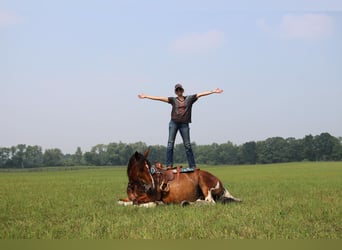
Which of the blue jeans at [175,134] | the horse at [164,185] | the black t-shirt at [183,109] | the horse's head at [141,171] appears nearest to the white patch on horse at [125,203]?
the horse at [164,185]

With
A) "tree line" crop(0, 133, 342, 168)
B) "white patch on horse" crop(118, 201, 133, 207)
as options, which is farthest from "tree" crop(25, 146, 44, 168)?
"white patch on horse" crop(118, 201, 133, 207)

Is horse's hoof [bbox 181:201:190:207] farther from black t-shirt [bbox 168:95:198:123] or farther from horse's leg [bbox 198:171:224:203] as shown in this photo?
black t-shirt [bbox 168:95:198:123]

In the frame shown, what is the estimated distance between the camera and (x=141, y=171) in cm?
1065

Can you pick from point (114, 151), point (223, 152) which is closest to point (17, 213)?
point (114, 151)

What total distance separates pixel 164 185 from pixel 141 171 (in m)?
0.76

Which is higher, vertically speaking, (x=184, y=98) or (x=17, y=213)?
(x=184, y=98)

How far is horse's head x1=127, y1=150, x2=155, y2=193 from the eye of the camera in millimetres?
10609

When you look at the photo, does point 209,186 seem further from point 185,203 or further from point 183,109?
point 183,109

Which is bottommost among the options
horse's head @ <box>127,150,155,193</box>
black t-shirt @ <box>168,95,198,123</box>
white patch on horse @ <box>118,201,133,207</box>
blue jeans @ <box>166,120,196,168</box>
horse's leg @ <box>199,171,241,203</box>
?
white patch on horse @ <box>118,201,133,207</box>

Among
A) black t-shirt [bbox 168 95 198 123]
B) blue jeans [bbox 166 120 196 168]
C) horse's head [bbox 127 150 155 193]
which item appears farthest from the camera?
blue jeans [bbox 166 120 196 168]

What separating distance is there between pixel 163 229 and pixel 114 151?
90.6 meters

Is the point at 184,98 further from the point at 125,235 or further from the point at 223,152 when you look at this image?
the point at 223,152

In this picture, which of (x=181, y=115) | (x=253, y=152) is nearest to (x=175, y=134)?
(x=181, y=115)

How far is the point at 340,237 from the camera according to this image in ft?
21.4
